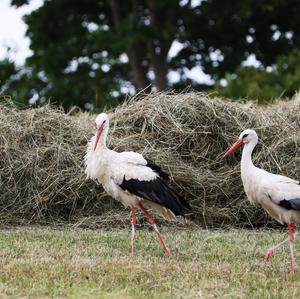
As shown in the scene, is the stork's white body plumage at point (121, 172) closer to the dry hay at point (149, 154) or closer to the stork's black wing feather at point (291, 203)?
the stork's black wing feather at point (291, 203)

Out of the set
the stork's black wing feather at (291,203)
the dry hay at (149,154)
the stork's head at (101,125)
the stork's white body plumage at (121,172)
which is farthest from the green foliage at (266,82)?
the stork's black wing feather at (291,203)

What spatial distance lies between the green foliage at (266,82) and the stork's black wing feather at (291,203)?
924 centimetres

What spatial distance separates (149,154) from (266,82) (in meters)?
9.32

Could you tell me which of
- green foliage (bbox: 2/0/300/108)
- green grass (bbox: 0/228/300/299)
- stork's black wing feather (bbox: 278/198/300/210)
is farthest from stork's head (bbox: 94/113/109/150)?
green foliage (bbox: 2/0/300/108)

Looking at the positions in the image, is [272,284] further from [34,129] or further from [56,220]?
[34,129]

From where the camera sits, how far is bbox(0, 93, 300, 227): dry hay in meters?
10.0

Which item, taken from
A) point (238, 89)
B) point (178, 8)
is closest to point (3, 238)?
point (238, 89)

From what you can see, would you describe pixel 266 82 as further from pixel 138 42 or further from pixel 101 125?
pixel 101 125

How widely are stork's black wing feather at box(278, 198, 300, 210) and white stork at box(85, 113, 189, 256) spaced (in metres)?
1.07

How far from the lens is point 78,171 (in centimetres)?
1020

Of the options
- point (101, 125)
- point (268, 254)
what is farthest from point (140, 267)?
point (101, 125)

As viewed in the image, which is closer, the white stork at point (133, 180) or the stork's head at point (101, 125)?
the white stork at point (133, 180)

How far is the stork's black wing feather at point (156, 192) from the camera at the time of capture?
7.92 meters

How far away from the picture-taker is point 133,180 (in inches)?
315
